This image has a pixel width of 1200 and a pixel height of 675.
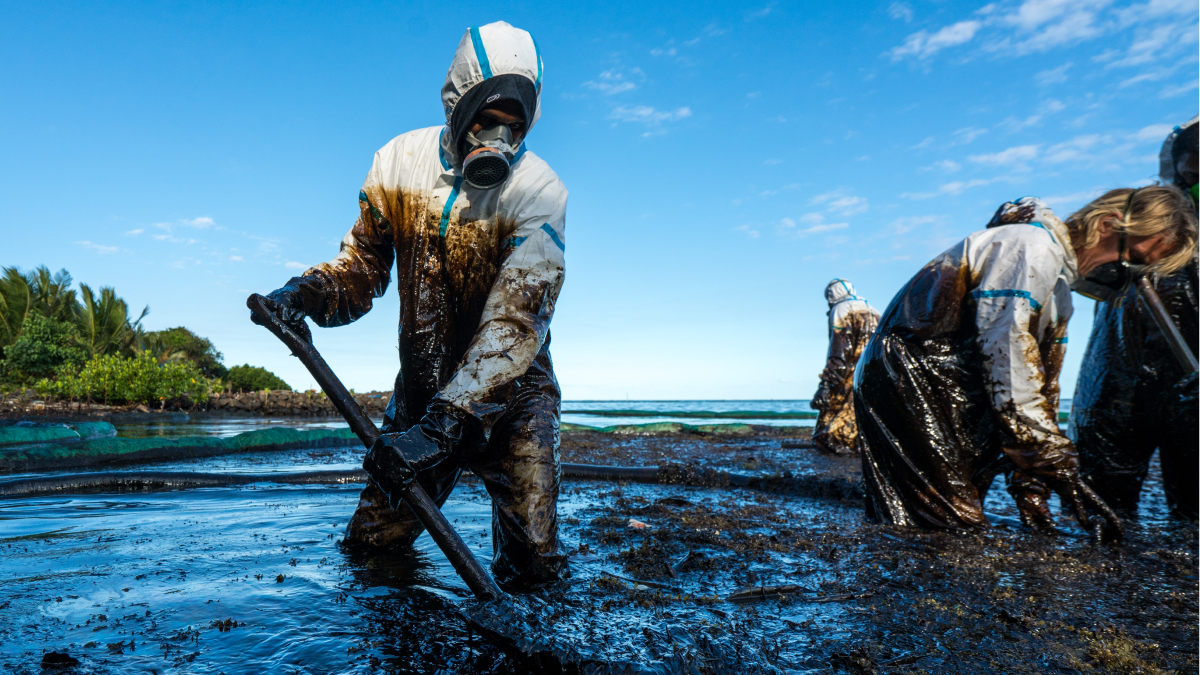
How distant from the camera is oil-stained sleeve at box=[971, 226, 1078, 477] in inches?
113

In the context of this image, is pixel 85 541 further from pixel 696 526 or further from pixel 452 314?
pixel 696 526

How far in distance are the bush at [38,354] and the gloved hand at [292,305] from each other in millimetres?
26358

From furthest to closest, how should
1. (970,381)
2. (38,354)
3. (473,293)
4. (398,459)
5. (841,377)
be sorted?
(38,354) < (841,377) < (970,381) < (473,293) < (398,459)

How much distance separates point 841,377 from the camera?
8.23 m

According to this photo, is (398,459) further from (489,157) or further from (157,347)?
(157,347)

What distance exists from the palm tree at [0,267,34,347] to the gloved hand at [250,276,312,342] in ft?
104

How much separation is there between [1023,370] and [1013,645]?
1636 mm

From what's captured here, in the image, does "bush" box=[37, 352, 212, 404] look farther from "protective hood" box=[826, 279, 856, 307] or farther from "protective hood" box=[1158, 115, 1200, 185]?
"protective hood" box=[1158, 115, 1200, 185]

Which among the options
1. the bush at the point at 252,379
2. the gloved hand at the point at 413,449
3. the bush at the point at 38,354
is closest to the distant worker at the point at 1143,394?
the gloved hand at the point at 413,449

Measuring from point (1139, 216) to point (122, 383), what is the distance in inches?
859

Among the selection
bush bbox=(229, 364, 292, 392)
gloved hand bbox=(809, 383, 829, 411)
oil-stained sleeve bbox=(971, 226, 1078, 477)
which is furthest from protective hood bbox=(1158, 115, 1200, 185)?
bush bbox=(229, 364, 292, 392)

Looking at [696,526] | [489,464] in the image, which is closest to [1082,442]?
[696,526]

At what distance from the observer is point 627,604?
191 centimetres

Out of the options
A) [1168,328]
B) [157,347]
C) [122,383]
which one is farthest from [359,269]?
[157,347]
